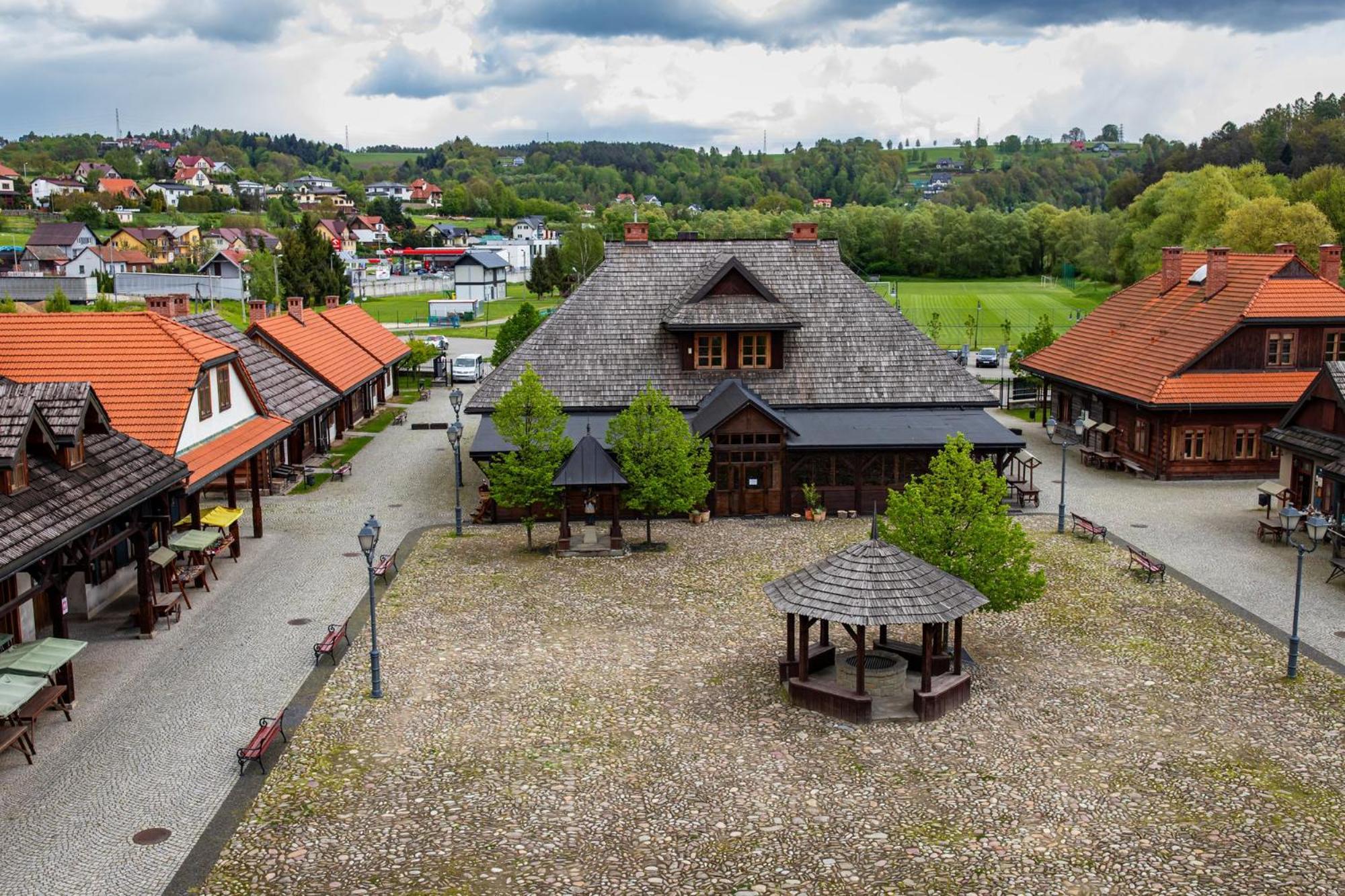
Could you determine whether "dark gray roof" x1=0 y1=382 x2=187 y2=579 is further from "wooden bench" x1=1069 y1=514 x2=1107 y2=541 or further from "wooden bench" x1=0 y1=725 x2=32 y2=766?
"wooden bench" x1=1069 y1=514 x2=1107 y2=541

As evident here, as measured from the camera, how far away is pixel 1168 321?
139 ft

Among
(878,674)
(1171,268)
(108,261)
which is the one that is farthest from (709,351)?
(108,261)

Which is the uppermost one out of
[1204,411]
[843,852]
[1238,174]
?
[1238,174]

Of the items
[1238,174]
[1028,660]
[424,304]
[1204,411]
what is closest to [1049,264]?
[1238,174]

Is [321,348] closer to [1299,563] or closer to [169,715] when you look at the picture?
[169,715]

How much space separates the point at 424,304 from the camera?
11400cm

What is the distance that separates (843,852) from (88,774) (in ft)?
36.3

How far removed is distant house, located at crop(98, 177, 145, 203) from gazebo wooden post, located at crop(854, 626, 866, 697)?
190880 mm

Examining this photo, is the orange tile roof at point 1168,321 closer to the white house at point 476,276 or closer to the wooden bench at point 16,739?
the wooden bench at point 16,739

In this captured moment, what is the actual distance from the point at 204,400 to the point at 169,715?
1143 cm

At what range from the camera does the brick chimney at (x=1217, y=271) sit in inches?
1640

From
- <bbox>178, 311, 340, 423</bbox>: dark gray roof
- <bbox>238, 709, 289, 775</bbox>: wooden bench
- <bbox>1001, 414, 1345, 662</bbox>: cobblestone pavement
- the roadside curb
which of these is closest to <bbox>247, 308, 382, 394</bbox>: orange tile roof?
<bbox>178, 311, 340, 423</bbox>: dark gray roof

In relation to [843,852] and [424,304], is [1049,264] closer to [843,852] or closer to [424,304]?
[424,304]

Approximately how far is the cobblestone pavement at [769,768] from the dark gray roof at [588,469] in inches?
180
